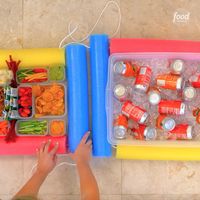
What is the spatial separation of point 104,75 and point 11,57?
355 millimetres

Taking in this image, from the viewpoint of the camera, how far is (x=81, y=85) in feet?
4.17

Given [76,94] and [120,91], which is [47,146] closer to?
[76,94]

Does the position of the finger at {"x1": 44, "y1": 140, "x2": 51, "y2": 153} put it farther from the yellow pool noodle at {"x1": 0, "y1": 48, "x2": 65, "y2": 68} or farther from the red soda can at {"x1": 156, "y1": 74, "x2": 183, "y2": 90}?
the red soda can at {"x1": 156, "y1": 74, "x2": 183, "y2": 90}

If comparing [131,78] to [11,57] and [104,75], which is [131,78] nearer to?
[104,75]

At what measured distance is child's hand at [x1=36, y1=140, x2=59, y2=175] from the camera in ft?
4.15

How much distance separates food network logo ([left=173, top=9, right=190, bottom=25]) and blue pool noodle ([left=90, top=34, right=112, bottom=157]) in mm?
311

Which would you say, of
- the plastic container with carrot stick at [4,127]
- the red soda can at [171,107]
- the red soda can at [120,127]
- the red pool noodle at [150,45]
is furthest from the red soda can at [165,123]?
the plastic container with carrot stick at [4,127]

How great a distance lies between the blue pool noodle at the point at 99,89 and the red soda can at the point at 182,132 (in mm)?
239

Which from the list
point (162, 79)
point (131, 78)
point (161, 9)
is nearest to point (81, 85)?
point (131, 78)

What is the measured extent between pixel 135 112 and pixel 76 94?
8.9 inches

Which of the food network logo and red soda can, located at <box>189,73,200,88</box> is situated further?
the food network logo

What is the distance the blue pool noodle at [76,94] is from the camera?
1267mm

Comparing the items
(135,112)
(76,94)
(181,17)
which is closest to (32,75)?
(76,94)

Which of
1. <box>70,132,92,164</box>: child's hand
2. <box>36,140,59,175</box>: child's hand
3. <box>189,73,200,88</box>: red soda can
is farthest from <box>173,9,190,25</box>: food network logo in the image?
<box>36,140,59,175</box>: child's hand
